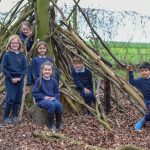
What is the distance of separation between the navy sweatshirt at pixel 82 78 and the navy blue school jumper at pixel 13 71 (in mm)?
1085

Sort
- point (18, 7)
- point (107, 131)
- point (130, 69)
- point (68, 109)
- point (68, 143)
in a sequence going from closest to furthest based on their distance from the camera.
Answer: point (68, 143)
point (107, 131)
point (130, 69)
point (68, 109)
point (18, 7)

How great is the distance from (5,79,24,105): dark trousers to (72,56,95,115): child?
1.08 meters

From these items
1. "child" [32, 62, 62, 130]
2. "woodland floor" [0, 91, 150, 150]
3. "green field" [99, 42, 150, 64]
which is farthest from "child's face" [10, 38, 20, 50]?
"green field" [99, 42, 150, 64]

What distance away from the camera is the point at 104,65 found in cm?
903

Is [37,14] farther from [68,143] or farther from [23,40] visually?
[68,143]

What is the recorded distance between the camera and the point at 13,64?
8547 millimetres

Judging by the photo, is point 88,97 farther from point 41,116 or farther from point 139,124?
point 41,116

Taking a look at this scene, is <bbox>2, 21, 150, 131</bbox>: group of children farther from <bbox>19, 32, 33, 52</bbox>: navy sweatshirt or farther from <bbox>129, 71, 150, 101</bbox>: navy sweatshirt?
<bbox>19, 32, 33, 52</bbox>: navy sweatshirt

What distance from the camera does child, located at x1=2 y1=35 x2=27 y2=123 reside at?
8508mm

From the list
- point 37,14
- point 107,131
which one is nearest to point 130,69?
point 107,131

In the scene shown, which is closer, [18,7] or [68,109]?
[68,109]

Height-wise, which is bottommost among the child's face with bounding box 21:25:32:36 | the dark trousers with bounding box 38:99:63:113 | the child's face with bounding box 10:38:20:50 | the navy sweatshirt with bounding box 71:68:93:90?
the dark trousers with bounding box 38:99:63:113

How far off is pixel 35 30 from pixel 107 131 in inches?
95.5

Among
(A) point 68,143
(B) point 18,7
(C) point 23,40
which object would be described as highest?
(B) point 18,7
